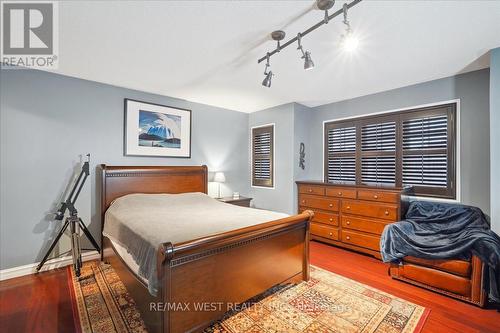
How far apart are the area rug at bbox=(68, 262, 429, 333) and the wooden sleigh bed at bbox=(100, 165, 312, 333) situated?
16 centimetres

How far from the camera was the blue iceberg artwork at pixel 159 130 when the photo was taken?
3668 mm

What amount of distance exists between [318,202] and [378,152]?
1268 mm

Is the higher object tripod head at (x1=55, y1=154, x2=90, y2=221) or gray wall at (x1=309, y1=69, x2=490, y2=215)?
gray wall at (x1=309, y1=69, x2=490, y2=215)

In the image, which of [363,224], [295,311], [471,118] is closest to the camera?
[295,311]

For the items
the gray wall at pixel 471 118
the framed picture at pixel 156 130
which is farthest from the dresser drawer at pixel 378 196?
the framed picture at pixel 156 130

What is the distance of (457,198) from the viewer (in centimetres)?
298

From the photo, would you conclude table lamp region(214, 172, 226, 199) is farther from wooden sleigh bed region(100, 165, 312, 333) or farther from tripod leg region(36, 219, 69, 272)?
tripod leg region(36, 219, 69, 272)

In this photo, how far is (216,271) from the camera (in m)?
1.79

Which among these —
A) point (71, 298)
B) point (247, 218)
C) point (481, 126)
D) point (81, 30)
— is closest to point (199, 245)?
point (247, 218)

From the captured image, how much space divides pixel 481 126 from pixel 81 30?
4480 mm

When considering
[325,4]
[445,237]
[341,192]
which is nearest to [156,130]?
[325,4]

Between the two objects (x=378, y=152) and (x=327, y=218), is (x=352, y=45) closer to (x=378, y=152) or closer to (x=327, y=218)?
(x=378, y=152)

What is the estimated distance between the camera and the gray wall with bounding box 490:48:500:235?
7.57 feet

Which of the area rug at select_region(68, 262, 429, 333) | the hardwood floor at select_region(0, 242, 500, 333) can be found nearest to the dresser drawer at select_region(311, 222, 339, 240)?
the hardwood floor at select_region(0, 242, 500, 333)
